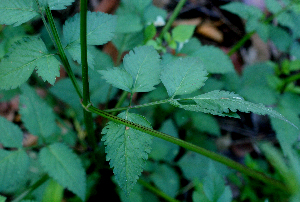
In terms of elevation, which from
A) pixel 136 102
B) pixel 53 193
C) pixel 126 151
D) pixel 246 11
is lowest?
pixel 136 102

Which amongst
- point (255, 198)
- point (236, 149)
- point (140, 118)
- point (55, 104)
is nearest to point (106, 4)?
point (55, 104)

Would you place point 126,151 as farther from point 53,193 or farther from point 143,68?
point 53,193

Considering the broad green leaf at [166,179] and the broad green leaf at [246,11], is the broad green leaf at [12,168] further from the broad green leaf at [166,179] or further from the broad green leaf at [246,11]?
the broad green leaf at [246,11]

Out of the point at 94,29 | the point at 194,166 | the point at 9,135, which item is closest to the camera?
the point at 94,29

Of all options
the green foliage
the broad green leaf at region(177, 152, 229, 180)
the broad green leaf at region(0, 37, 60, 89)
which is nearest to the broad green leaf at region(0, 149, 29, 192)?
the green foliage

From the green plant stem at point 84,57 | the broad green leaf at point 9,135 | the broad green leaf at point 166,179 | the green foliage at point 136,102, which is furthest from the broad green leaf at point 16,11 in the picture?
the broad green leaf at point 166,179

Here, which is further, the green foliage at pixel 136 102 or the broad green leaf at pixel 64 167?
the broad green leaf at pixel 64 167

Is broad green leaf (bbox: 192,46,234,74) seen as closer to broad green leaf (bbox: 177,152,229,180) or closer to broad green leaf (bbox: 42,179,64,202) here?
broad green leaf (bbox: 177,152,229,180)

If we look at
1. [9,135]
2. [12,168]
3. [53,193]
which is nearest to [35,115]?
[9,135]
